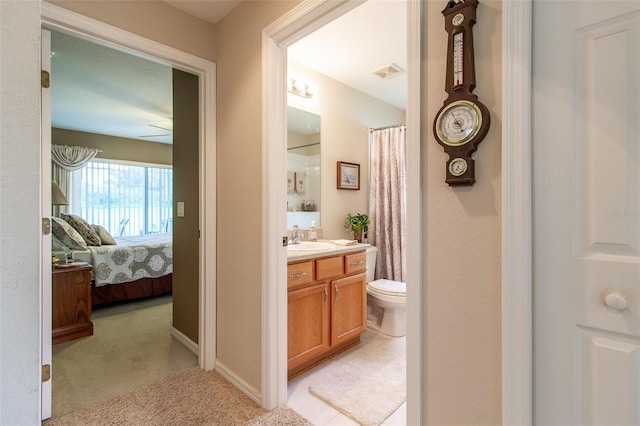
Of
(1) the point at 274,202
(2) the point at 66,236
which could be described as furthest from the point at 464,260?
(2) the point at 66,236

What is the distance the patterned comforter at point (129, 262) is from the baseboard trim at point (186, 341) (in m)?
1.31

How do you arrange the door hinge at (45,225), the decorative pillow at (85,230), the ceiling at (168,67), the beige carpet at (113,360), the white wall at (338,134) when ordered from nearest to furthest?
the door hinge at (45,225), the beige carpet at (113,360), the ceiling at (168,67), the white wall at (338,134), the decorative pillow at (85,230)

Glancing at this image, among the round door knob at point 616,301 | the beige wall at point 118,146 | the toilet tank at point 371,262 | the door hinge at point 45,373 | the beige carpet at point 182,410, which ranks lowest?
the beige carpet at point 182,410

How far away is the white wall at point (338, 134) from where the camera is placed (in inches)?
119

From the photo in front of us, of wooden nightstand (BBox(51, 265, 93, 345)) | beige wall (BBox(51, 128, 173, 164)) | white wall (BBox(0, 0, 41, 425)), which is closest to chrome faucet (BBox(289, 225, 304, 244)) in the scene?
wooden nightstand (BBox(51, 265, 93, 345))

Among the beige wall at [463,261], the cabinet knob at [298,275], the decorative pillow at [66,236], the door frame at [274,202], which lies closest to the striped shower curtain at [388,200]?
the cabinet knob at [298,275]

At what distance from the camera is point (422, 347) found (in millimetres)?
1108

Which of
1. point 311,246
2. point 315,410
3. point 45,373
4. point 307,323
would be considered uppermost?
point 311,246

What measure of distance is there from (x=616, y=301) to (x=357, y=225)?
242 cm

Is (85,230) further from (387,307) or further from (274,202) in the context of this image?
(387,307)

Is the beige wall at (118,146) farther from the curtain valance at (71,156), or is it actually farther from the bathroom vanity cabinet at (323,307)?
the bathroom vanity cabinet at (323,307)

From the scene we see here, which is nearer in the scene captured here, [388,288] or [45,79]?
[45,79]

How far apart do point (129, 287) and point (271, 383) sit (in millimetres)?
2875

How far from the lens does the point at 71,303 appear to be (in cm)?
272
